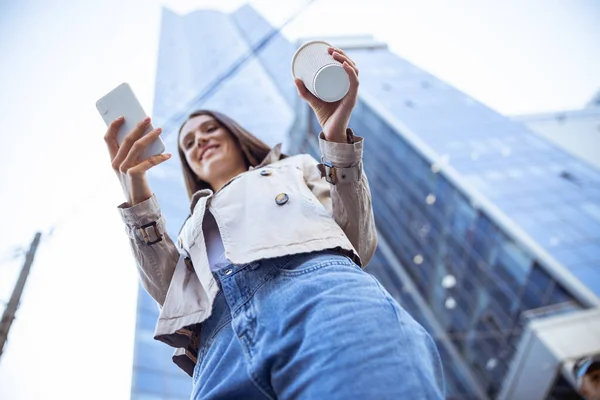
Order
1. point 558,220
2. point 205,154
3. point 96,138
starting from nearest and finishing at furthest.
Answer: point 205,154, point 96,138, point 558,220

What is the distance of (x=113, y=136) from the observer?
1.53 m

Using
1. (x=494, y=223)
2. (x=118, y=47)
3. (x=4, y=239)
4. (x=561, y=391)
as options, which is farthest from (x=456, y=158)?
(x=4, y=239)

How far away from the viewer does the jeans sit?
2.95 ft

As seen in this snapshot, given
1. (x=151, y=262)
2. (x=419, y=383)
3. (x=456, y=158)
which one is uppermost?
(x=151, y=262)

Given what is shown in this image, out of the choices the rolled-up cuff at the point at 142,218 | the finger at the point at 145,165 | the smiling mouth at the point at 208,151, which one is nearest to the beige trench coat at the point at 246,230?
the rolled-up cuff at the point at 142,218

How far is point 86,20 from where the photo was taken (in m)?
2.82

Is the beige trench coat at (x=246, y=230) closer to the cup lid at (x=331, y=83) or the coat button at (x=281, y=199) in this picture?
the coat button at (x=281, y=199)

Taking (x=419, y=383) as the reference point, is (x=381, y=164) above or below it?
below

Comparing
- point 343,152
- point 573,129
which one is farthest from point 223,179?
point 573,129

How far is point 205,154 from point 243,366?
4.26 ft

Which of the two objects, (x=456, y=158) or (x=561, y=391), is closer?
(x=561, y=391)

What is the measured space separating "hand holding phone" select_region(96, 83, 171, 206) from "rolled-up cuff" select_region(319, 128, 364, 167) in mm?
660

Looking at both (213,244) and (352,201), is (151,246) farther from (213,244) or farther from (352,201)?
(352,201)

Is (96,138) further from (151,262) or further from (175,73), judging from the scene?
(175,73)
